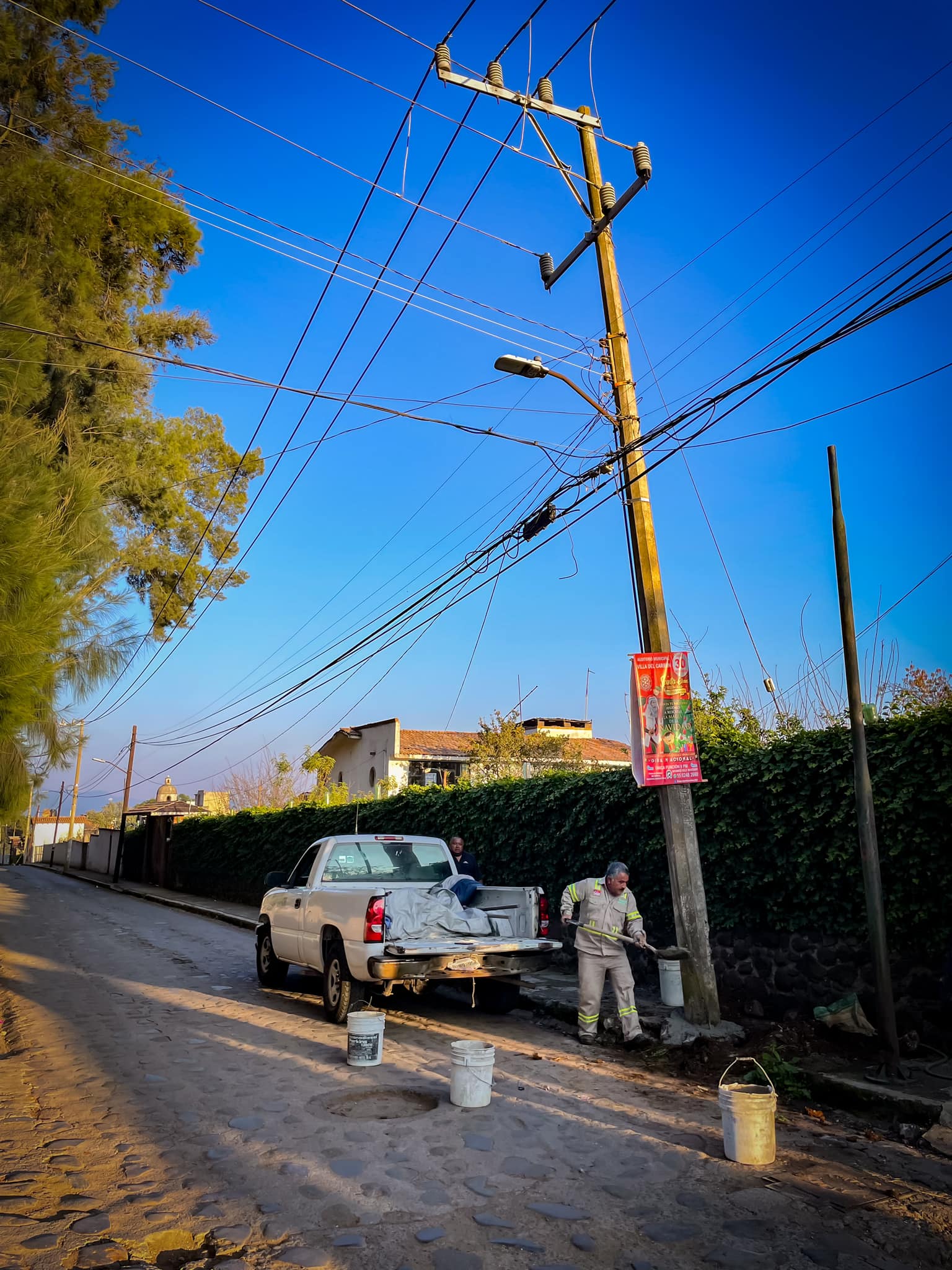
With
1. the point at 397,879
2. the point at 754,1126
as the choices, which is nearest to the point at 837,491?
the point at 754,1126

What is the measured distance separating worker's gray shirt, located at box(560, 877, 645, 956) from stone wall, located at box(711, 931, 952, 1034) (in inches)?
56.9

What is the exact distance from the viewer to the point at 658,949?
816 cm

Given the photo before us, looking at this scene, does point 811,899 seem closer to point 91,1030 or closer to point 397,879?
point 397,879

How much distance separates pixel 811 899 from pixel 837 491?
12.7ft

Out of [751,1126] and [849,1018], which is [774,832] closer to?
[849,1018]

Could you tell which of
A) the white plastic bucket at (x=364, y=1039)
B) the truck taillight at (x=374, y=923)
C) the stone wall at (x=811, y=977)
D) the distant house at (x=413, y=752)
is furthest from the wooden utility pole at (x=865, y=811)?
the distant house at (x=413, y=752)

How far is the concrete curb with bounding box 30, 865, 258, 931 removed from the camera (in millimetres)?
20484

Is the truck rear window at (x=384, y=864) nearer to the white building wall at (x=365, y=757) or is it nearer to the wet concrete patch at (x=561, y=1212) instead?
the wet concrete patch at (x=561, y=1212)

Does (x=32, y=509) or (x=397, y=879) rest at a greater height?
(x=32, y=509)

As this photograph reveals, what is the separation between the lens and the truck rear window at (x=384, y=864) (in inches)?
400

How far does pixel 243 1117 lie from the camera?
559 cm

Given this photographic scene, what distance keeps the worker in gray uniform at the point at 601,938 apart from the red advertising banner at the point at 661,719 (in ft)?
3.52

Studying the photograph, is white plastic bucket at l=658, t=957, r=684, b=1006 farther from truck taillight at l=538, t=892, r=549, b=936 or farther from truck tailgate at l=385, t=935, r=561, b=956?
truck taillight at l=538, t=892, r=549, b=936

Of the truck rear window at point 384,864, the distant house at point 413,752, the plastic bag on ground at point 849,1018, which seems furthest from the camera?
the distant house at point 413,752
